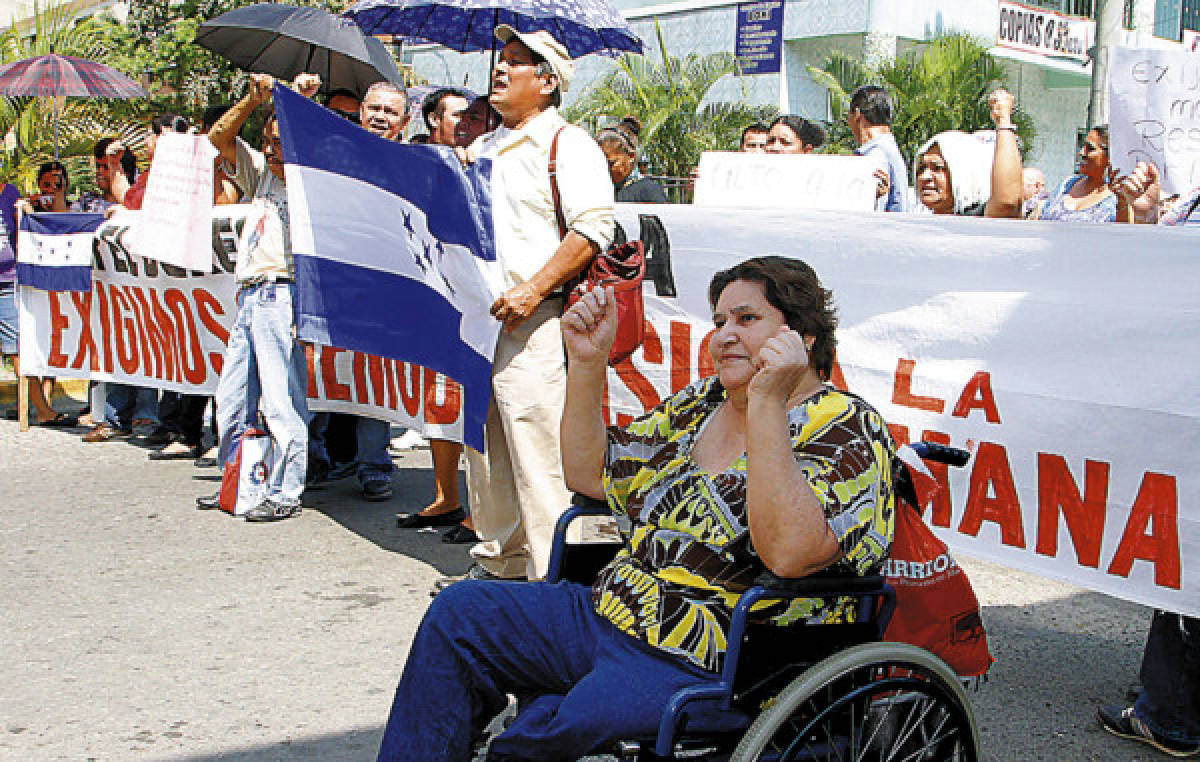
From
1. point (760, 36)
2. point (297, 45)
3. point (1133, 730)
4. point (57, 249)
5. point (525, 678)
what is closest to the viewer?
point (525, 678)

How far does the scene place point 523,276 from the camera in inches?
182

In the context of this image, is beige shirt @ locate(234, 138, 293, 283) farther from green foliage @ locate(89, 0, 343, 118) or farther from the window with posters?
the window with posters

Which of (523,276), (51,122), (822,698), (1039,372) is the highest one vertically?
(51,122)

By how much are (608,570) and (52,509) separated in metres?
4.41

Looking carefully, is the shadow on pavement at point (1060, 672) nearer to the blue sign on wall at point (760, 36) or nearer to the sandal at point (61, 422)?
the sandal at point (61, 422)

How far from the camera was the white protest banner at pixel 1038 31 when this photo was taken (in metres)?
24.1

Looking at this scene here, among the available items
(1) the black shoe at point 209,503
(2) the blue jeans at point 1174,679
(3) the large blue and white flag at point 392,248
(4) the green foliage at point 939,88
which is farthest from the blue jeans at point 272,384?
(4) the green foliage at point 939,88

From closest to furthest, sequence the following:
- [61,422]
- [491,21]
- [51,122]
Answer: [491,21]
[61,422]
[51,122]

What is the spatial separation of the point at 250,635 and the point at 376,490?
7.37ft

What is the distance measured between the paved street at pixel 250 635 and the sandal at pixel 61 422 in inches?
86.6

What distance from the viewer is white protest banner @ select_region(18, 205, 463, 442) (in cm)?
629

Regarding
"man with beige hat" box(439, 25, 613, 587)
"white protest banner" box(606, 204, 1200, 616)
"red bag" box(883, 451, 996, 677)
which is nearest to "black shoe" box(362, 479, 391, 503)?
"man with beige hat" box(439, 25, 613, 587)

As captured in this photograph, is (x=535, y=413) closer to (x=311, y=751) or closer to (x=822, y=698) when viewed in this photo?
(x=311, y=751)

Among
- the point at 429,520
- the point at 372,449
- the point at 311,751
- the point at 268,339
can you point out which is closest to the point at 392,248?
the point at 268,339
